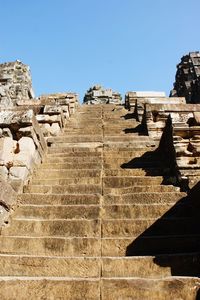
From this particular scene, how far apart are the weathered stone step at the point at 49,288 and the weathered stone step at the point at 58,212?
4.03 ft

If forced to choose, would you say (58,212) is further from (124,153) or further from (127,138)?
(127,138)

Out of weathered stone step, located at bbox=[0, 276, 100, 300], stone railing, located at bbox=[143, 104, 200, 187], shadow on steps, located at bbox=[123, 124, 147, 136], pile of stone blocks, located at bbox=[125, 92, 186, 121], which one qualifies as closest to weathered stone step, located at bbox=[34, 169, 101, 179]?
stone railing, located at bbox=[143, 104, 200, 187]

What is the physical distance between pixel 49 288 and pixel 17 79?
15345mm

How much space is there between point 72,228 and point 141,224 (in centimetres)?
84

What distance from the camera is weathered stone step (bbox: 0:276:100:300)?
107 inches

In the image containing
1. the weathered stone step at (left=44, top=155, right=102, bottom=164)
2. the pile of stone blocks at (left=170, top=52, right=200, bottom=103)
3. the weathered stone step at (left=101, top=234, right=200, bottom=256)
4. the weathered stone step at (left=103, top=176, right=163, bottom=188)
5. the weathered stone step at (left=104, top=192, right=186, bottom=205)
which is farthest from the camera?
the pile of stone blocks at (left=170, top=52, right=200, bottom=103)

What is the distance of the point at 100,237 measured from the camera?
141 inches

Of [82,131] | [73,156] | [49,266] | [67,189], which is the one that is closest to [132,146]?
[73,156]

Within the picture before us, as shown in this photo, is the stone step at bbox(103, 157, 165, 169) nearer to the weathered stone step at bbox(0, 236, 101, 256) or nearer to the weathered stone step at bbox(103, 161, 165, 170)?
the weathered stone step at bbox(103, 161, 165, 170)

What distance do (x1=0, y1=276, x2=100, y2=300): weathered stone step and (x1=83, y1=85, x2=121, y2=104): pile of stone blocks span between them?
54.2ft

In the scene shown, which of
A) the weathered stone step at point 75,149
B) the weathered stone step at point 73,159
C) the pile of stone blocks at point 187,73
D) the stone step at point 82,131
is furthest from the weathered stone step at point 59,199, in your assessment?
the pile of stone blocks at point 187,73

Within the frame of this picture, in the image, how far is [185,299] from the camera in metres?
2.62

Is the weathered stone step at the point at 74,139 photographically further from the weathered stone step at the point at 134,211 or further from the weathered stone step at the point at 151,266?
the weathered stone step at the point at 151,266

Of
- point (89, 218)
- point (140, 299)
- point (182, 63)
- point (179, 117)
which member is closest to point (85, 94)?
point (182, 63)
